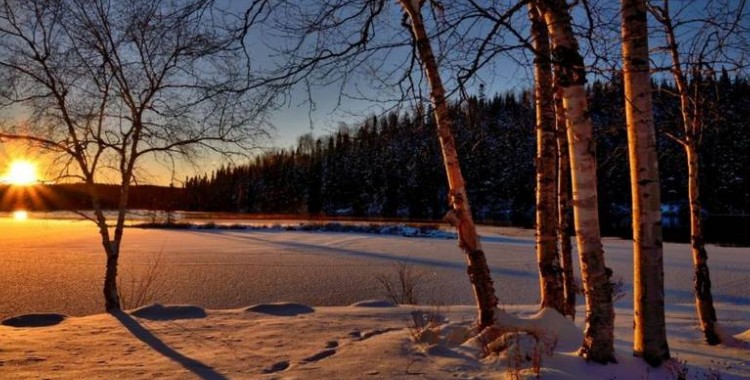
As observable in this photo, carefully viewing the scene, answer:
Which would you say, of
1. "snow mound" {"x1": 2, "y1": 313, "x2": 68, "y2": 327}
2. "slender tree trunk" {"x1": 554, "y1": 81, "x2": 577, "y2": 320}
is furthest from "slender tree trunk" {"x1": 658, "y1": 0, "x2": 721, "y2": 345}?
"snow mound" {"x1": 2, "y1": 313, "x2": 68, "y2": 327}

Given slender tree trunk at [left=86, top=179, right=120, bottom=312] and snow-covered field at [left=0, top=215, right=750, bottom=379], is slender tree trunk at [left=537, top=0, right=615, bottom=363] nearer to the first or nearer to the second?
snow-covered field at [left=0, top=215, right=750, bottom=379]

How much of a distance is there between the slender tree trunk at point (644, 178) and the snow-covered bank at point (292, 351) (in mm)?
364

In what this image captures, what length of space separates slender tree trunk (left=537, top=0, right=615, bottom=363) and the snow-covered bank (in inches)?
12.4

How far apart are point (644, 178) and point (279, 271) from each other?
11183 millimetres

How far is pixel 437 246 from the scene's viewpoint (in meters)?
21.0

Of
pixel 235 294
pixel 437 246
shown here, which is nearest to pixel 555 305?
pixel 235 294

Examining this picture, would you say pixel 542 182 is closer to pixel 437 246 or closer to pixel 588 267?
pixel 588 267

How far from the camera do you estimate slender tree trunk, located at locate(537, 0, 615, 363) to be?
12.5 ft

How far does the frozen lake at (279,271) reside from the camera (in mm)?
10688

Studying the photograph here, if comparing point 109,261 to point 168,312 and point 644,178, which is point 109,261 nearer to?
point 168,312

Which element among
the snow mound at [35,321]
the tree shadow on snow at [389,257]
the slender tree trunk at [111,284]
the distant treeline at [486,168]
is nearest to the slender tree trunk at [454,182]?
the distant treeline at [486,168]

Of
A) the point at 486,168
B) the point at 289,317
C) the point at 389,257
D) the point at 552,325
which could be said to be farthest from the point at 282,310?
the point at 486,168

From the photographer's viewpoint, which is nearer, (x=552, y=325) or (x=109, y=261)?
(x=552, y=325)

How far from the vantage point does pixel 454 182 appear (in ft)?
16.5
